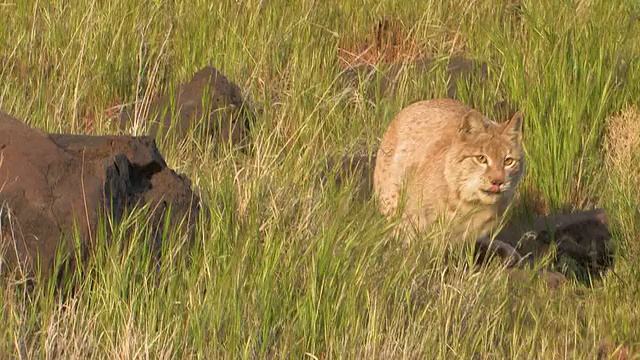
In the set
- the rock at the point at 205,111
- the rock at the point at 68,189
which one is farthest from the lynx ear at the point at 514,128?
the rock at the point at 68,189

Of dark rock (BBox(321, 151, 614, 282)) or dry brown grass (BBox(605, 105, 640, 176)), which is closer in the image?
dark rock (BBox(321, 151, 614, 282))

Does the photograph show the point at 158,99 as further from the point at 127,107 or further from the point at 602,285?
the point at 602,285

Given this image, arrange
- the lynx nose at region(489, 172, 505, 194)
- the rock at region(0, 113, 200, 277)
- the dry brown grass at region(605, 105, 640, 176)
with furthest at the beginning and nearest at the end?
the dry brown grass at region(605, 105, 640, 176) < the lynx nose at region(489, 172, 505, 194) < the rock at region(0, 113, 200, 277)

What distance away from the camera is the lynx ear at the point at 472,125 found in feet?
16.5

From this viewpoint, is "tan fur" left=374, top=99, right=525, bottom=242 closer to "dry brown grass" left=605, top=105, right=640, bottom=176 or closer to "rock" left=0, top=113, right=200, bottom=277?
"dry brown grass" left=605, top=105, right=640, bottom=176

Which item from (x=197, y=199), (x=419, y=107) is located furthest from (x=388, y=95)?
(x=197, y=199)

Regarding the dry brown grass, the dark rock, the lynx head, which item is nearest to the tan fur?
the lynx head

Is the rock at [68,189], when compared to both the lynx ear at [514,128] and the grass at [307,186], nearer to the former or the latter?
the grass at [307,186]

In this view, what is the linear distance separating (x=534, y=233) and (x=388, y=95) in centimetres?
154

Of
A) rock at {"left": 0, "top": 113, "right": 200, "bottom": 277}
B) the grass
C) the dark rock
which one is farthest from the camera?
the dark rock

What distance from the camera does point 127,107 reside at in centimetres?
641

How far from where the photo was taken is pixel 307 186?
16.0 ft

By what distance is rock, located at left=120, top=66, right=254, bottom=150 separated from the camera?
Answer: 5820 millimetres

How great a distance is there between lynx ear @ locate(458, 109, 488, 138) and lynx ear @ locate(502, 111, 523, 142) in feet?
0.30
